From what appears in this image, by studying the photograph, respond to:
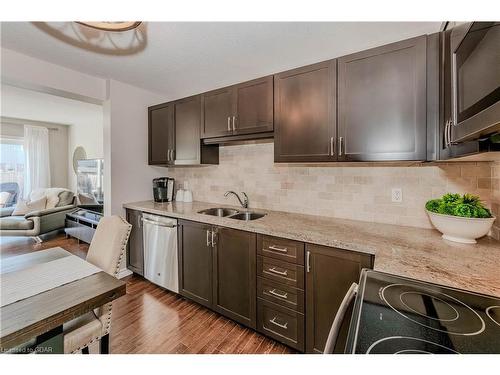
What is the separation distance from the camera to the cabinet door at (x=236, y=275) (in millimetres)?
1816

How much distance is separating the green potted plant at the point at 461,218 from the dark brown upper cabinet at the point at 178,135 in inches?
84.7

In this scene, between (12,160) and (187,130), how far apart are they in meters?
5.29

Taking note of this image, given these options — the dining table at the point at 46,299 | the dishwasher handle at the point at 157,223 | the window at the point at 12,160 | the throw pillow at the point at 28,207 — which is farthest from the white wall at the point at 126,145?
the window at the point at 12,160

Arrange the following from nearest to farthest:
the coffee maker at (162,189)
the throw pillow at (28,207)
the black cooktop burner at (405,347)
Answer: the black cooktop burner at (405,347) < the coffee maker at (162,189) < the throw pillow at (28,207)

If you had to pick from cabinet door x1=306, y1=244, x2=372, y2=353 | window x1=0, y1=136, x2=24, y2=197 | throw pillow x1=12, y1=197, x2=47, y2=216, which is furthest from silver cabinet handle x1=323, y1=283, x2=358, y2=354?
window x1=0, y1=136, x2=24, y2=197

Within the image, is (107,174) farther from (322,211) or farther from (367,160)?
(367,160)

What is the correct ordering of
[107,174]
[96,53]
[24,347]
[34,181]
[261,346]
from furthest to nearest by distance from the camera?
1. [34,181]
2. [107,174]
3. [96,53]
4. [261,346]
5. [24,347]

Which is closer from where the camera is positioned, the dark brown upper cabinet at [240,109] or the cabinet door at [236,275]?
the cabinet door at [236,275]

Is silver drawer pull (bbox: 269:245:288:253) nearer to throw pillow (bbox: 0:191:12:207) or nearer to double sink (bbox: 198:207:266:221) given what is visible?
double sink (bbox: 198:207:266:221)

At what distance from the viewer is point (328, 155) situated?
1.75 meters

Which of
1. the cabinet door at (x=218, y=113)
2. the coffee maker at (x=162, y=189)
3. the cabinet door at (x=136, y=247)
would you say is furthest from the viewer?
the coffee maker at (x=162, y=189)

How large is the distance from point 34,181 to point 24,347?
20.0 feet

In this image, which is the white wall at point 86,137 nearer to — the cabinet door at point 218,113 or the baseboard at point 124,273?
the baseboard at point 124,273
